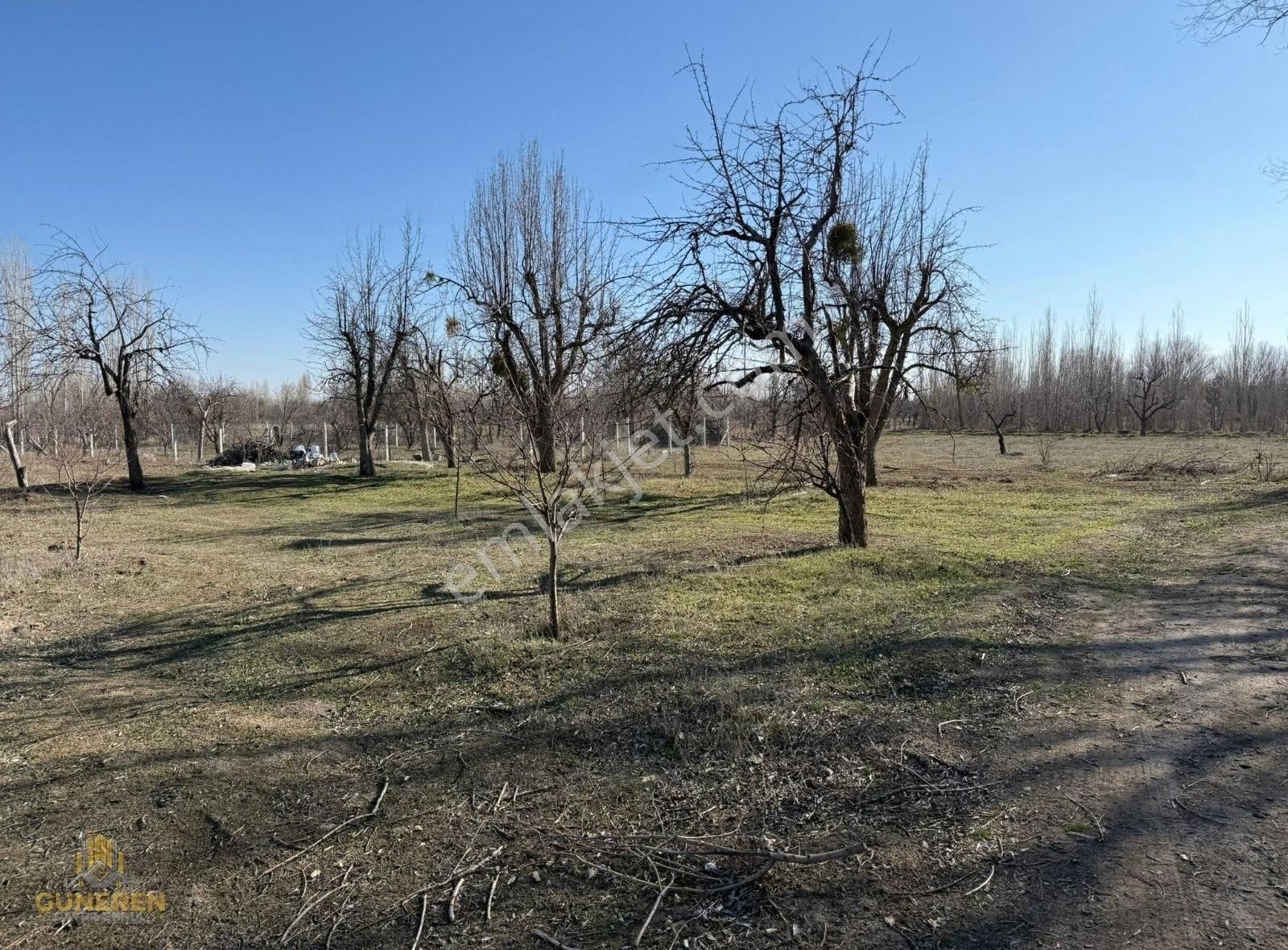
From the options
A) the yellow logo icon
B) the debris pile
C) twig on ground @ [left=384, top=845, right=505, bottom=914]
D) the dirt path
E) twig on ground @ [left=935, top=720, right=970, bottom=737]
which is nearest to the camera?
the dirt path

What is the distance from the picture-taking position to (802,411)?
26.1ft

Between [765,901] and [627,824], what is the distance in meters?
0.76

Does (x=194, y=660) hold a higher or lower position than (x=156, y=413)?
lower

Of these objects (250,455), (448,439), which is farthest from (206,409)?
(448,439)

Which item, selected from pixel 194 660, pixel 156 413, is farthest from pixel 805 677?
pixel 156 413

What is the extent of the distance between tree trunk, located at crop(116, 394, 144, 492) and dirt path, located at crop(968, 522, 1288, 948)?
20.2 meters

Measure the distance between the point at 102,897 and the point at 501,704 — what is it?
216cm

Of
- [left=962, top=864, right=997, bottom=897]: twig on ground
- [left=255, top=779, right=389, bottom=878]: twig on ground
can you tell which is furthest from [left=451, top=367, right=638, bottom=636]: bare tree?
[left=962, top=864, right=997, bottom=897]: twig on ground

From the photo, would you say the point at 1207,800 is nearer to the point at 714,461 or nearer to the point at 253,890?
the point at 253,890

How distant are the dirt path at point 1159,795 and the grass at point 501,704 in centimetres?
30

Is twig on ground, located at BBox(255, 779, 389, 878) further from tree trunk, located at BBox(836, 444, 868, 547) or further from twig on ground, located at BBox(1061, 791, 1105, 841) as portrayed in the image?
tree trunk, located at BBox(836, 444, 868, 547)

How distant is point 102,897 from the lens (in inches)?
106

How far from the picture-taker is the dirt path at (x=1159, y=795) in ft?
7.32

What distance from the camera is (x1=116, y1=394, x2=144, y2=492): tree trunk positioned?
17672 mm
